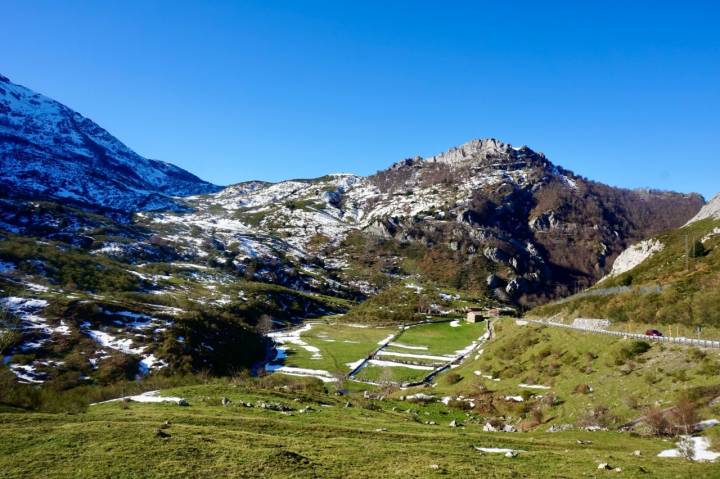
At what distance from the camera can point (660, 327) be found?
63.3m

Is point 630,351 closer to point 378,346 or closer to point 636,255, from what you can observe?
point 378,346

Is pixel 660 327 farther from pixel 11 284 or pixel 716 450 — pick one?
pixel 11 284

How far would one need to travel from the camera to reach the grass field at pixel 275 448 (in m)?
20.8

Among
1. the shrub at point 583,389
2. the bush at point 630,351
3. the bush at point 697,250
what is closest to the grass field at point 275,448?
the shrub at point 583,389

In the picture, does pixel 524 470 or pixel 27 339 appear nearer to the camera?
pixel 524 470

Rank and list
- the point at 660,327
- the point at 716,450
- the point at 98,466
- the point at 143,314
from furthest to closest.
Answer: the point at 143,314, the point at 660,327, the point at 716,450, the point at 98,466

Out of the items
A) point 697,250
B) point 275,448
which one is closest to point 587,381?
Answer: point 275,448

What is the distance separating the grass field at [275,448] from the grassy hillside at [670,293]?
3427cm

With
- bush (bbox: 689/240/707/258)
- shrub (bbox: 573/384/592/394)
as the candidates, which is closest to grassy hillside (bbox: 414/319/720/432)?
shrub (bbox: 573/384/592/394)

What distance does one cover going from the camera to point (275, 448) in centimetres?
2525

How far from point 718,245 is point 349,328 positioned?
115212mm

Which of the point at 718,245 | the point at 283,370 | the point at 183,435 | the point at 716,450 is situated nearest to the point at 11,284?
the point at 283,370

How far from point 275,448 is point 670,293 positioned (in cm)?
6778

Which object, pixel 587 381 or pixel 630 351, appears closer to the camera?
pixel 587 381
